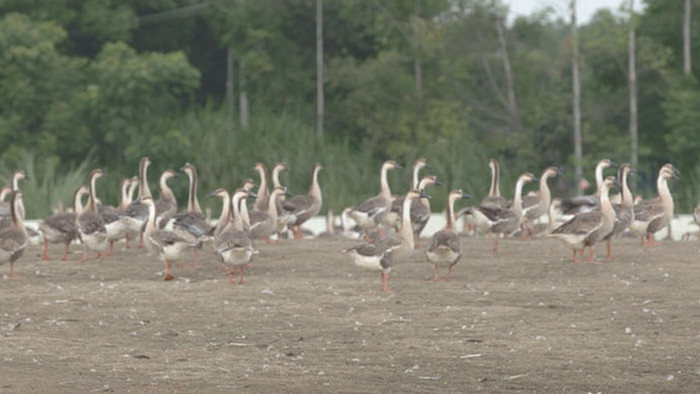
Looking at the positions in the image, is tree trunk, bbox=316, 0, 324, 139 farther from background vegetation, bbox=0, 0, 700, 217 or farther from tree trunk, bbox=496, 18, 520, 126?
tree trunk, bbox=496, 18, 520, 126

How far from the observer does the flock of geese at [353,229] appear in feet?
53.4

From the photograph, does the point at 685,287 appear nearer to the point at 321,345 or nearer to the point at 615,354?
the point at 615,354

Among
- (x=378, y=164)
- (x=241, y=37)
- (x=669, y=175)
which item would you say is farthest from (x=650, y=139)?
(x=669, y=175)

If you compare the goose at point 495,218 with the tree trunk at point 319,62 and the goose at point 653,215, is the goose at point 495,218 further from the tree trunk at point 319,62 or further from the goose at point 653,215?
the tree trunk at point 319,62

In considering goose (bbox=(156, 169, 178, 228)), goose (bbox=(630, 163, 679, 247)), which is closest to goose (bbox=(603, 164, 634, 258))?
goose (bbox=(630, 163, 679, 247))

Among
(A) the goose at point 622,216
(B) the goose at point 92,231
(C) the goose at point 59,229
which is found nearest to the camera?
(A) the goose at point 622,216

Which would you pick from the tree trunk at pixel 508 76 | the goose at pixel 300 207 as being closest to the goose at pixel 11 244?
the goose at pixel 300 207

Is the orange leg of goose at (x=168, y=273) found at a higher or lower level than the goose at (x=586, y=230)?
lower

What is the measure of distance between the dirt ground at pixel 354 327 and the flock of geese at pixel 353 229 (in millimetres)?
425

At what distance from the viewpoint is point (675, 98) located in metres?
34.3

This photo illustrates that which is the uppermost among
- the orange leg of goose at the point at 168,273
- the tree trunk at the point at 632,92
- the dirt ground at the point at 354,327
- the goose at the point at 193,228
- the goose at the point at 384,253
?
the tree trunk at the point at 632,92

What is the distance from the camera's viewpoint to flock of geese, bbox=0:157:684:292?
53.4 ft

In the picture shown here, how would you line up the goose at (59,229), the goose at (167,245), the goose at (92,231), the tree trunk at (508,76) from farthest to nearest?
the tree trunk at (508,76), the goose at (59,229), the goose at (92,231), the goose at (167,245)

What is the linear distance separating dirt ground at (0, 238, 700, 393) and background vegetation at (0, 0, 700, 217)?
13910 mm
